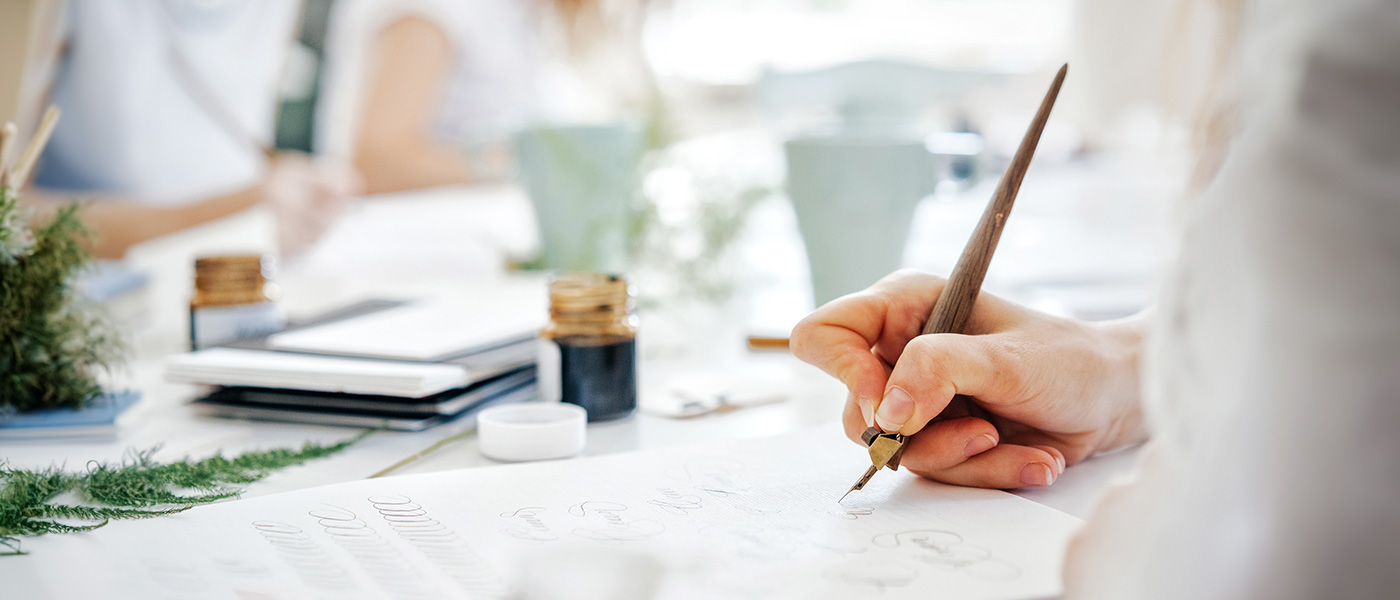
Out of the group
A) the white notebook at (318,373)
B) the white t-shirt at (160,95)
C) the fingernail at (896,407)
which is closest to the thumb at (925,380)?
the fingernail at (896,407)

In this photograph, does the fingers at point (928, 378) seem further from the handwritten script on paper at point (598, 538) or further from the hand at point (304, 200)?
the hand at point (304, 200)

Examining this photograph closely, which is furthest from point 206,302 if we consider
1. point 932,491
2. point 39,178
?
point 39,178

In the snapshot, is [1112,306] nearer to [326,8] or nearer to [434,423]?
[434,423]

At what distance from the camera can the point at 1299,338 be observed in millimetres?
215

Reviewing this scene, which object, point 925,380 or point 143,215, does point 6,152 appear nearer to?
point 925,380

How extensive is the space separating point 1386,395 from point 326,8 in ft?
14.3

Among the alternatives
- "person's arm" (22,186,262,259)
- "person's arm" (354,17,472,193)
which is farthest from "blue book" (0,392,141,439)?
"person's arm" (354,17,472,193)

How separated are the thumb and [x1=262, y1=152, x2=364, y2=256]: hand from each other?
0.95 m

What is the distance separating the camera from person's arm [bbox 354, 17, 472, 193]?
6.56 feet

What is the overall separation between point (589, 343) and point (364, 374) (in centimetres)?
14

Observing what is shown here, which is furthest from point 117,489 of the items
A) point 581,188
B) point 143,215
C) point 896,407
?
point 143,215

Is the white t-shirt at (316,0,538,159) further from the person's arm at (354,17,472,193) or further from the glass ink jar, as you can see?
the glass ink jar

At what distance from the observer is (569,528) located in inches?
15.6

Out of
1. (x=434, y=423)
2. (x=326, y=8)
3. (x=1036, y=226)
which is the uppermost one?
(x=326, y=8)
